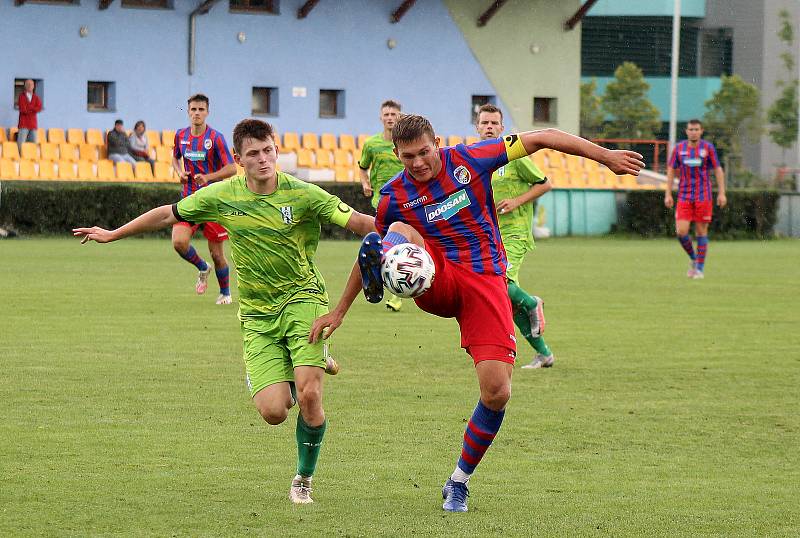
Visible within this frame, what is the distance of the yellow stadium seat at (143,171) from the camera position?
31719 millimetres

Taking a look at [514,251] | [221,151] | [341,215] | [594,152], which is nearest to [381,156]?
[221,151]

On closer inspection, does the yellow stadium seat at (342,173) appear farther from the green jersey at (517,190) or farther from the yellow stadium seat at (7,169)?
the green jersey at (517,190)

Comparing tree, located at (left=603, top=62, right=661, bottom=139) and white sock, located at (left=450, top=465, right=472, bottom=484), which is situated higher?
tree, located at (left=603, top=62, right=661, bottom=139)

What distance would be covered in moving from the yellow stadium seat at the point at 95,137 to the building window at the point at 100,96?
88.1 inches

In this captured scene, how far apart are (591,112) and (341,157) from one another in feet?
54.0

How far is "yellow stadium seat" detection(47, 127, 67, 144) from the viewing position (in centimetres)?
3216

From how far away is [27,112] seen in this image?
31203mm

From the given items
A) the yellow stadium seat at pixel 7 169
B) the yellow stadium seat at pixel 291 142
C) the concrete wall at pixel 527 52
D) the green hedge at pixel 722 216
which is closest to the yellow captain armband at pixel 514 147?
the yellow stadium seat at pixel 7 169

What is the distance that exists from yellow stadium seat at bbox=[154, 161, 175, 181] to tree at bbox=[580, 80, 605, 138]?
66.9 feet

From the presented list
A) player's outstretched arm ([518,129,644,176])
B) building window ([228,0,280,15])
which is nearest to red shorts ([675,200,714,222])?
player's outstretched arm ([518,129,644,176])

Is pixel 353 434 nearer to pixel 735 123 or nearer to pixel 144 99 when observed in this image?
pixel 144 99

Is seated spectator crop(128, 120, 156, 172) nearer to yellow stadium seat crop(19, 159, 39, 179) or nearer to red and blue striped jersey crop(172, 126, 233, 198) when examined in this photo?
yellow stadium seat crop(19, 159, 39, 179)

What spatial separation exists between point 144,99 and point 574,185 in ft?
36.1

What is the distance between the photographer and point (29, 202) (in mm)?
28125
